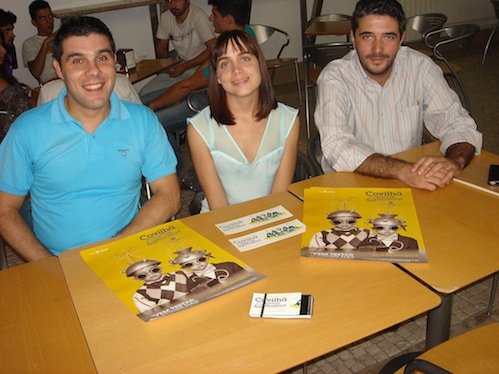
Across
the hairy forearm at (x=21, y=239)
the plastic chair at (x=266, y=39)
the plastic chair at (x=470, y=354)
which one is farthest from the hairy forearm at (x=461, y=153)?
the plastic chair at (x=266, y=39)

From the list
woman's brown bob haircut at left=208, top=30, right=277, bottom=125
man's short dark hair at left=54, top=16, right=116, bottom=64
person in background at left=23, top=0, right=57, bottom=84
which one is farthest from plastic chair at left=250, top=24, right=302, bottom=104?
man's short dark hair at left=54, top=16, right=116, bottom=64

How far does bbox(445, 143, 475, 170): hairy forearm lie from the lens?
6.21ft

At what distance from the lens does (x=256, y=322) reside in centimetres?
117

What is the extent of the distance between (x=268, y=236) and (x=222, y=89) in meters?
0.80

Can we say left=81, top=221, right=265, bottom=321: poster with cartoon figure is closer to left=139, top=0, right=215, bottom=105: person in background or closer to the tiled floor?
the tiled floor

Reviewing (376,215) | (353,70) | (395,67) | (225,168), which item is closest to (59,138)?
(225,168)

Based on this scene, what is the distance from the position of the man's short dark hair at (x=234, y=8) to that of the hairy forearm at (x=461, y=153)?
2.14 metres

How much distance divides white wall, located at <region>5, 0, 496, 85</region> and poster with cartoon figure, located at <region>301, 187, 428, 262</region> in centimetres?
488

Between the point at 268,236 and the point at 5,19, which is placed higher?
the point at 5,19

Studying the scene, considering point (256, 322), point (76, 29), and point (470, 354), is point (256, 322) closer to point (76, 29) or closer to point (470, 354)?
point (470, 354)

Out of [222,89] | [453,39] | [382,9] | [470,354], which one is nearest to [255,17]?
[453,39]

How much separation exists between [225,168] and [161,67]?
2460mm

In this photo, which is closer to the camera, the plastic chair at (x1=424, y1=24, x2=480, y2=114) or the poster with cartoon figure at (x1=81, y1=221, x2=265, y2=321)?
the poster with cartoon figure at (x1=81, y1=221, x2=265, y2=321)

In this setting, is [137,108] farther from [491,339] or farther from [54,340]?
[491,339]
